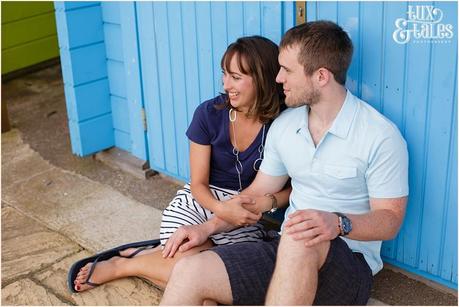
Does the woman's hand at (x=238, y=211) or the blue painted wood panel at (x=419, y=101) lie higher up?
the blue painted wood panel at (x=419, y=101)

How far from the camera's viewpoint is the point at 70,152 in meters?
4.50

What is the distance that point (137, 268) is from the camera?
305 cm

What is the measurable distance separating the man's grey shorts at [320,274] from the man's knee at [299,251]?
0.20ft

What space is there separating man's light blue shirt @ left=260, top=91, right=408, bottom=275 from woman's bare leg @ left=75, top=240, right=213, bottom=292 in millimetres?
508

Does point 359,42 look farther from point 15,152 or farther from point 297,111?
point 15,152

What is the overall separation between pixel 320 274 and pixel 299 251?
0.18 m

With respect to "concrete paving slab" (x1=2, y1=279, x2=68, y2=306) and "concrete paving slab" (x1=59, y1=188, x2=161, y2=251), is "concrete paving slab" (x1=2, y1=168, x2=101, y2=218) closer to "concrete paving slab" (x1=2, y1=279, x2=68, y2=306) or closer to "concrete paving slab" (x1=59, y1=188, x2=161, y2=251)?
"concrete paving slab" (x1=59, y1=188, x2=161, y2=251)

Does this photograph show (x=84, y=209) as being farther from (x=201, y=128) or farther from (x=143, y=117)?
(x=201, y=128)

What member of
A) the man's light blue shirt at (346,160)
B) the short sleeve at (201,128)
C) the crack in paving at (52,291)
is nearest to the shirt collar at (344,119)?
the man's light blue shirt at (346,160)

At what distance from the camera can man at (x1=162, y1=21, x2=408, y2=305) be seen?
249cm

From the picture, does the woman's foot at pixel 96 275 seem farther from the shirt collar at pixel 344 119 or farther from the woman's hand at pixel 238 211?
the shirt collar at pixel 344 119

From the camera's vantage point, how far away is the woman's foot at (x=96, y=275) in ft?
10.1

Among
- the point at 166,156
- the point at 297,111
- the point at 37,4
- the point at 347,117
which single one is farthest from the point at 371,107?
the point at 37,4

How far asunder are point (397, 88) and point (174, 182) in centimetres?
164
